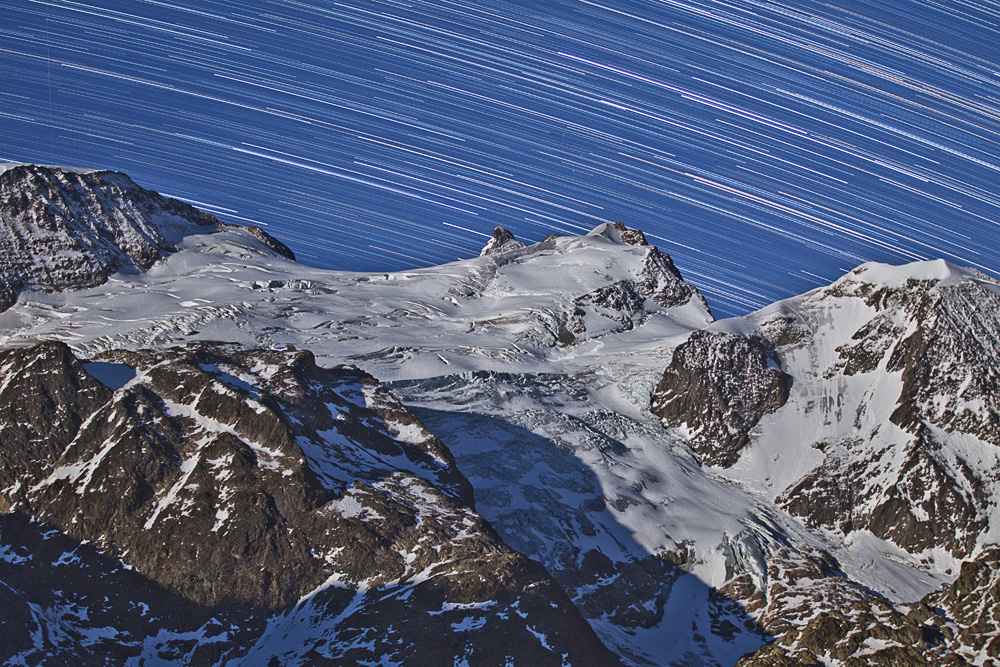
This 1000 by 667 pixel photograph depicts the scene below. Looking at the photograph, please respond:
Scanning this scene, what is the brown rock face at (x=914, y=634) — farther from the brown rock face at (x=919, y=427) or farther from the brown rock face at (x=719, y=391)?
the brown rock face at (x=719, y=391)

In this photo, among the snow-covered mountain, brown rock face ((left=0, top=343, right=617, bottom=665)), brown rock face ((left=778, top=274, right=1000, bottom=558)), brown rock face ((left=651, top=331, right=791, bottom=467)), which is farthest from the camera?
brown rock face ((left=651, top=331, right=791, bottom=467))

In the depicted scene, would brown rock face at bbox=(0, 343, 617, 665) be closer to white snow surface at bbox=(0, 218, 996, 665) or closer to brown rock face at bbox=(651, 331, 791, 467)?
white snow surface at bbox=(0, 218, 996, 665)

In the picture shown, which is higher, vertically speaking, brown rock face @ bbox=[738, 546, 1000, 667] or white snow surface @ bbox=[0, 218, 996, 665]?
brown rock face @ bbox=[738, 546, 1000, 667]

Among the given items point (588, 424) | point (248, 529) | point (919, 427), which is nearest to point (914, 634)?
point (248, 529)

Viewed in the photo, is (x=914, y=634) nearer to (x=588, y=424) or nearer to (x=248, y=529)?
(x=248, y=529)

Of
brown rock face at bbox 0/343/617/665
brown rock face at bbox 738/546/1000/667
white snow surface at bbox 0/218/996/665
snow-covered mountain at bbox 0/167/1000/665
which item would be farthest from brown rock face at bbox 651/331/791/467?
brown rock face at bbox 0/343/617/665

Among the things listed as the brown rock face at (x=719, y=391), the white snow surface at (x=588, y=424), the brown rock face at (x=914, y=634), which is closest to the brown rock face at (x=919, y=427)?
the white snow surface at (x=588, y=424)

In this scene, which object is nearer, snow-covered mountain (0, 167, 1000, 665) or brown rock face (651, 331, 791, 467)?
snow-covered mountain (0, 167, 1000, 665)
